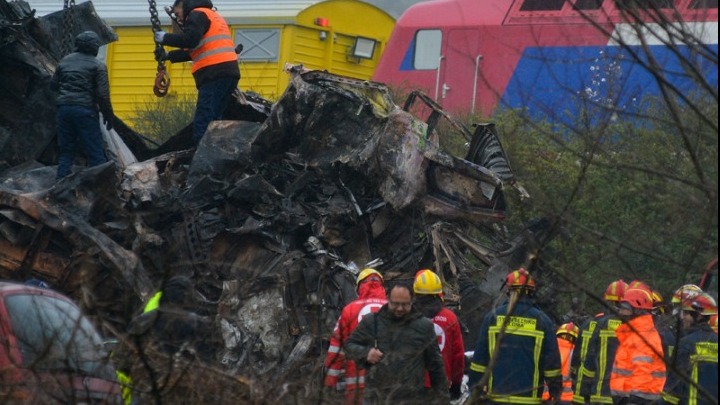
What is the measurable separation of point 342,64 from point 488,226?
1058cm

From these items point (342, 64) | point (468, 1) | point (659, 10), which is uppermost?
point (659, 10)

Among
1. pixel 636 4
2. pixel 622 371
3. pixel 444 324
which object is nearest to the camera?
pixel 636 4

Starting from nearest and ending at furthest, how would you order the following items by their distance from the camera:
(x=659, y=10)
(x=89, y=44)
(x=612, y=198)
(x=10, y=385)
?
(x=659, y=10) → (x=10, y=385) → (x=89, y=44) → (x=612, y=198)

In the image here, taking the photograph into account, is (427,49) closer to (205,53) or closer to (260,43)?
(260,43)

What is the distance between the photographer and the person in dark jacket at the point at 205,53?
1255cm

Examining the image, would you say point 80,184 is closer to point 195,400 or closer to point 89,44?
point 89,44

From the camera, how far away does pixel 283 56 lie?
21969 mm

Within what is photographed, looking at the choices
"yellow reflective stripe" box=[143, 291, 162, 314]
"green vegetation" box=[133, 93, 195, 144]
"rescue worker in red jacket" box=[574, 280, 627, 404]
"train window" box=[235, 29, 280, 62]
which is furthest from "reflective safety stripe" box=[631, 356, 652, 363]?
"train window" box=[235, 29, 280, 62]

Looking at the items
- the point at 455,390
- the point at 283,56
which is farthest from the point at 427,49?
the point at 455,390

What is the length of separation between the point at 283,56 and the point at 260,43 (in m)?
0.59

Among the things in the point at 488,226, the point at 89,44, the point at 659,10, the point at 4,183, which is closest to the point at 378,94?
the point at 488,226

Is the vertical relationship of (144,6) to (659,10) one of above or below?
below

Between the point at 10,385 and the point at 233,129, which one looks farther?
the point at 233,129

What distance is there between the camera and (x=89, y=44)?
12.3m
